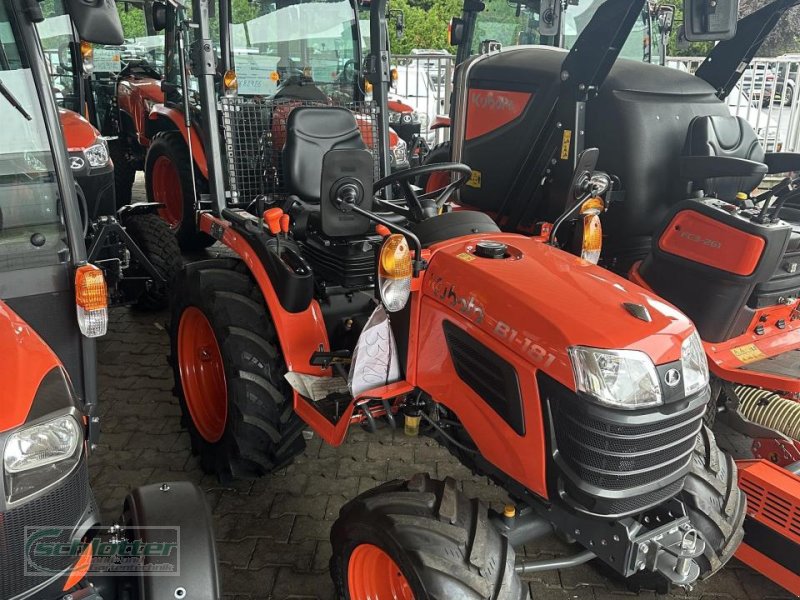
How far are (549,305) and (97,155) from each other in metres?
3.42

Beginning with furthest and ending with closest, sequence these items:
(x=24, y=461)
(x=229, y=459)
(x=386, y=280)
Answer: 1. (x=229, y=459)
2. (x=386, y=280)
3. (x=24, y=461)

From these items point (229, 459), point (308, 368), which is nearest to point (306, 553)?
point (229, 459)

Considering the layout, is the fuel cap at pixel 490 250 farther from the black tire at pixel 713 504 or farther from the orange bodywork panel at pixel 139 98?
the orange bodywork panel at pixel 139 98

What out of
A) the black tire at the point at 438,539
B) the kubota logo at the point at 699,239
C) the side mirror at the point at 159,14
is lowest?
the black tire at the point at 438,539

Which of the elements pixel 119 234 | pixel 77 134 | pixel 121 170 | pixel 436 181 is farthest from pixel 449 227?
pixel 121 170

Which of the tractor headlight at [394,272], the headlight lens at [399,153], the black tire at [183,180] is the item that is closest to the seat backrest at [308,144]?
the tractor headlight at [394,272]

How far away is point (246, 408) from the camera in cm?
252

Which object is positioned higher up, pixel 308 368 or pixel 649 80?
pixel 649 80

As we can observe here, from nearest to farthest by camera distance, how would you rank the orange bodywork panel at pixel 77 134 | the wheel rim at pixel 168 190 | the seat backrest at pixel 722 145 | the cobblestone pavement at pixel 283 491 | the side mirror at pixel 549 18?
the cobblestone pavement at pixel 283 491, the seat backrest at pixel 722 145, the side mirror at pixel 549 18, the orange bodywork panel at pixel 77 134, the wheel rim at pixel 168 190

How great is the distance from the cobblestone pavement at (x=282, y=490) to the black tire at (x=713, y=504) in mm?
544

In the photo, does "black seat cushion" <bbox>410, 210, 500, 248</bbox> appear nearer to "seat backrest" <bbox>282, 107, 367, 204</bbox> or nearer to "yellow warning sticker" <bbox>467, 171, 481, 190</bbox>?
"seat backrest" <bbox>282, 107, 367, 204</bbox>

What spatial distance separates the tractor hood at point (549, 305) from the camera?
5.38ft

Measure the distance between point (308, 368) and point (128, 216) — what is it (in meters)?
2.50

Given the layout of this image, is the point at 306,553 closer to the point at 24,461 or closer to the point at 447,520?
the point at 447,520
